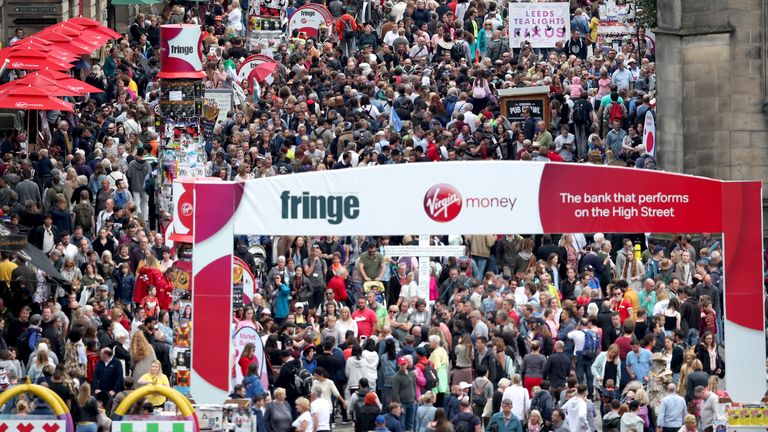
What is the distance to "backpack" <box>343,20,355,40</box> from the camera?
5497cm

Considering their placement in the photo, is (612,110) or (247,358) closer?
(247,358)

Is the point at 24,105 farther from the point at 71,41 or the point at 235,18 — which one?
the point at 235,18

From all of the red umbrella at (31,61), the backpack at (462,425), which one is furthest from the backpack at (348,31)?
the backpack at (462,425)

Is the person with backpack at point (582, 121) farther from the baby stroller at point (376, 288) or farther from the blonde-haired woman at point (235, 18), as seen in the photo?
the blonde-haired woman at point (235, 18)

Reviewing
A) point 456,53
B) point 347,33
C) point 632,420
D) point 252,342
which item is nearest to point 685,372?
point 632,420

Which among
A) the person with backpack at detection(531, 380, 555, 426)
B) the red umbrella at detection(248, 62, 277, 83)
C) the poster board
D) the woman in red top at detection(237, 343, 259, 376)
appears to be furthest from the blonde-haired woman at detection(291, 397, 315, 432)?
the red umbrella at detection(248, 62, 277, 83)

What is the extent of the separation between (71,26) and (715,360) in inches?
776

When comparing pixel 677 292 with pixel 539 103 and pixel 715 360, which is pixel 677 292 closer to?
pixel 715 360

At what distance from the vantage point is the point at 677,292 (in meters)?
34.8

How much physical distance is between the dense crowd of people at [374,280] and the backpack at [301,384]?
2cm

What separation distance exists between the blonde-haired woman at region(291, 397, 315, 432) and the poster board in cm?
1750

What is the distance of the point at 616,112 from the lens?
45500mm

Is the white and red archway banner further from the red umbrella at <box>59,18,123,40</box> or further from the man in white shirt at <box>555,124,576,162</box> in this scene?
the red umbrella at <box>59,18,123,40</box>

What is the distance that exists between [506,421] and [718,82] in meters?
13.2
